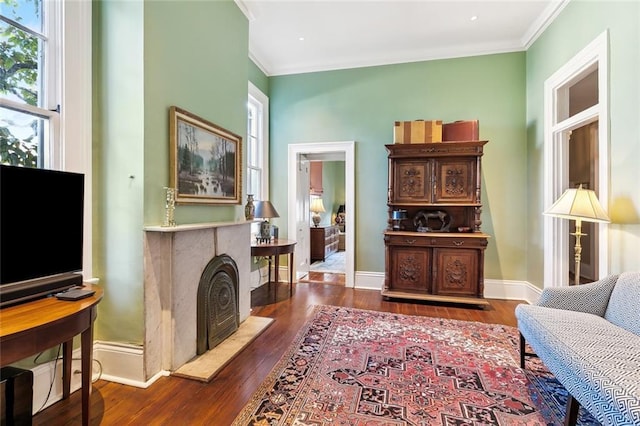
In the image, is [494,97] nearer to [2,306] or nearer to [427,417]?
[427,417]

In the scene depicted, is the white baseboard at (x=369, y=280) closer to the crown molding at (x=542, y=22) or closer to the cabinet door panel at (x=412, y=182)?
the cabinet door panel at (x=412, y=182)

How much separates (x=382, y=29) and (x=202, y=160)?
9.64 feet

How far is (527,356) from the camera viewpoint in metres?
2.43

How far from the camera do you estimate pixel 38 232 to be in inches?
58.9

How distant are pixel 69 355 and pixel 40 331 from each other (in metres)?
0.75

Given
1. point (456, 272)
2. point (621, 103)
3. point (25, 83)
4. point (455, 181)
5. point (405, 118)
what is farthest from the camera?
point (405, 118)

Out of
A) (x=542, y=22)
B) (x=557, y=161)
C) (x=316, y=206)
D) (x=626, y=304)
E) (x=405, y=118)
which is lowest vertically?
(x=626, y=304)

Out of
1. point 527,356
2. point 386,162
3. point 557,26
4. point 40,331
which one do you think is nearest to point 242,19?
point 386,162

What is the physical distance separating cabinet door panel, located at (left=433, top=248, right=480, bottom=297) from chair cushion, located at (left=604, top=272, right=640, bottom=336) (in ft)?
5.45

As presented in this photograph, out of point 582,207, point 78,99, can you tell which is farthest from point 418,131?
point 78,99

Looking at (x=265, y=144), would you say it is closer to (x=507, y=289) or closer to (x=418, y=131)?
(x=418, y=131)

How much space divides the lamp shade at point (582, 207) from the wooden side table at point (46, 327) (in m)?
3.46

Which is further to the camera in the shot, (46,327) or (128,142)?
(128,142)

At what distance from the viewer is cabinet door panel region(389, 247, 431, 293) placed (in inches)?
151
